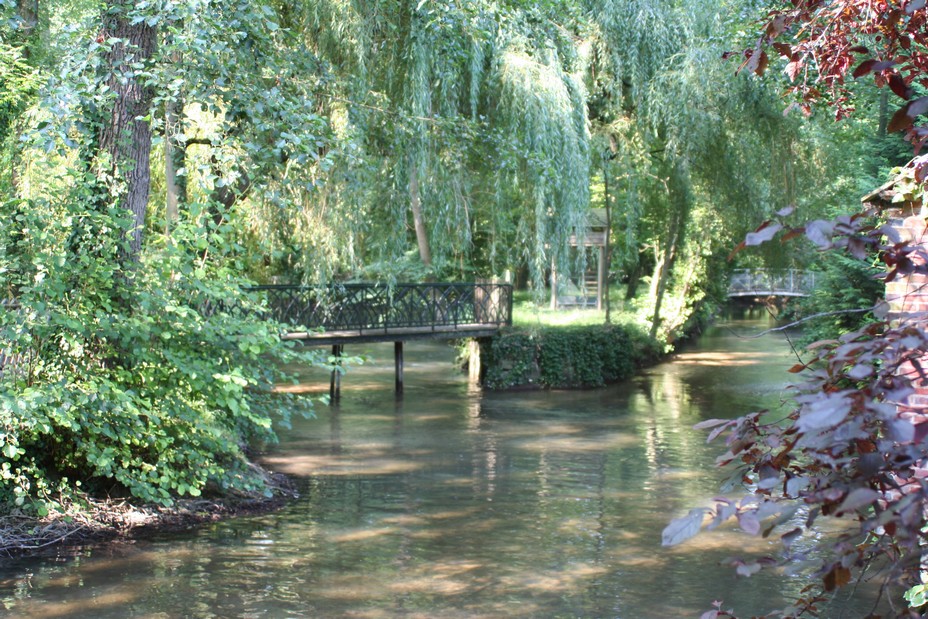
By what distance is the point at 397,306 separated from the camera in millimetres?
18297

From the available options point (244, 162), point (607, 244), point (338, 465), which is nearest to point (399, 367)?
point (338, 465)

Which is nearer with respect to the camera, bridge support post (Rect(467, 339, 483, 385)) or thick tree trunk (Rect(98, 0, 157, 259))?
thick tree trunk (Rect(98, 0, 157, 259))

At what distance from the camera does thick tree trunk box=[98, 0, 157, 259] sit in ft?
27.9

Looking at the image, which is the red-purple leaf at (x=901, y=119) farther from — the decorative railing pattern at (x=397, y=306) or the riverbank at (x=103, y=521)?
the decorative railing pattern at (x=397, y=306)

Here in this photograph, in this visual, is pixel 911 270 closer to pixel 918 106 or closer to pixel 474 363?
pixel 918 106

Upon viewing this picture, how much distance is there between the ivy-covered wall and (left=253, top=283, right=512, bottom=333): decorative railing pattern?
650 mm

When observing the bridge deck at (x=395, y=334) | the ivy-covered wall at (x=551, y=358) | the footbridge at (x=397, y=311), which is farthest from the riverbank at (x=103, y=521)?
the ivy-covered wall at (x=551, y=358)

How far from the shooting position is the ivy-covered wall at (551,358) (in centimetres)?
1958

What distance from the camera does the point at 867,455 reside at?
1825mm

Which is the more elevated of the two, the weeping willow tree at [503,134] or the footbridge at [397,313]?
the weeping willow tree at [503,134]

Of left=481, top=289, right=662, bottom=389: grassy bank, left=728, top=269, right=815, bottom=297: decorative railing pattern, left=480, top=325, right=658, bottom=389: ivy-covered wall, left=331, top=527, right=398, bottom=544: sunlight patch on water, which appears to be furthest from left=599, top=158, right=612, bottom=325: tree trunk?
left=331, top=527, right=398, bottom=544: sunlight patch on water

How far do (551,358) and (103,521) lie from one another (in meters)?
12.3

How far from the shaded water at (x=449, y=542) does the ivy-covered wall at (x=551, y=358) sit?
3.43 meters

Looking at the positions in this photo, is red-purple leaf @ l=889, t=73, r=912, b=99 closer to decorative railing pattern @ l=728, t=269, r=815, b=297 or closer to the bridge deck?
the bridge deck
